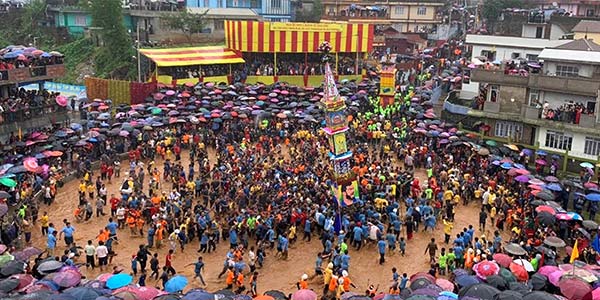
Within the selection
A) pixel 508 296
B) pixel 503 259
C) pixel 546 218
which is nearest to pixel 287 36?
pixel 546 218

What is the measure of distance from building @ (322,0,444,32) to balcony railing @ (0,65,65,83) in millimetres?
39903

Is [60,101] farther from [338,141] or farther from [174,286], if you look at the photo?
[174,286]

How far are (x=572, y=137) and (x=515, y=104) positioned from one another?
148 inches

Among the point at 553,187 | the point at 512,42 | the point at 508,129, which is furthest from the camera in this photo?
the point at 512,42

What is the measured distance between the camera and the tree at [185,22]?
5528cm

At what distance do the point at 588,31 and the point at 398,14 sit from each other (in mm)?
30933

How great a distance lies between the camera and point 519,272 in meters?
17.1

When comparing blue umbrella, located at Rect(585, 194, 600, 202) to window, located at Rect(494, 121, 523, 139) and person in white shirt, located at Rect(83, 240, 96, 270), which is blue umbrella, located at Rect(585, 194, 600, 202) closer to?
window, located at Rect(494, 121, 523, 139)

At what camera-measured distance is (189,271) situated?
19.8m

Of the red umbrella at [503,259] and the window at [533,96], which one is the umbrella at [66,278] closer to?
the red umbrella at [503,259]

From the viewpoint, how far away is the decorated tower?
22938 mm

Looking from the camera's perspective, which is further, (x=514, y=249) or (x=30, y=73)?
(x=30, y=73)

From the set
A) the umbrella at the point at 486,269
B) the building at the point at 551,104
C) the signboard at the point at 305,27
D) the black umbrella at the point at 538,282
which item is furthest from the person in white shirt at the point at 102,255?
the signboard at the point at 305,27

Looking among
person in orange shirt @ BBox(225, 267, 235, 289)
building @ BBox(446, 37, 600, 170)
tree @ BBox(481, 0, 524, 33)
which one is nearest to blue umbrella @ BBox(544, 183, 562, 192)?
building @ BBox(446, 37, 600, 170)
